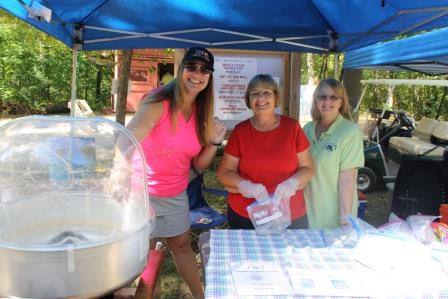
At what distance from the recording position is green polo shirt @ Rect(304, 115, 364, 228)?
2277 millimetres

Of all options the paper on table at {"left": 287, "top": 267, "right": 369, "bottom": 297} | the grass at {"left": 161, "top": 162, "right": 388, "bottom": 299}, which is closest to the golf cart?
the grass at {"left": 161, "top": 162, "right": 388, "bottom": 299}

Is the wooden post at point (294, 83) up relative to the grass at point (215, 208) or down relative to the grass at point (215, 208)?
up

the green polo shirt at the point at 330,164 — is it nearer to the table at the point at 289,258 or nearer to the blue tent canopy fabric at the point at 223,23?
the table at the point at 289,258

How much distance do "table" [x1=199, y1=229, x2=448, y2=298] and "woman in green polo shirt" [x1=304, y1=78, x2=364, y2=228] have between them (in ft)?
1.34

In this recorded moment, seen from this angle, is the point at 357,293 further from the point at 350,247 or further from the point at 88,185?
the point at 88,185

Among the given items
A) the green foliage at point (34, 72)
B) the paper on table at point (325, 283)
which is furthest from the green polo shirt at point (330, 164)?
the green foliage at point (34, 72)

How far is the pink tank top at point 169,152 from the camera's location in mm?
2090

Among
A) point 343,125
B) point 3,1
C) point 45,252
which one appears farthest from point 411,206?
point 3,1

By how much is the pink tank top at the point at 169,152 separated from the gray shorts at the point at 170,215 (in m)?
0.04

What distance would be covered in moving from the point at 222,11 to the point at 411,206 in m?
2.00

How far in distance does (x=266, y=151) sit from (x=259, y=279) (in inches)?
36.6

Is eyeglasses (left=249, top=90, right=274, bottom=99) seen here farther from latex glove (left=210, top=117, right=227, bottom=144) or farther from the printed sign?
the printed sign

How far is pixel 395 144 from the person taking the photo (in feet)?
25.4

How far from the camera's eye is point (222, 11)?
2.86 meters
